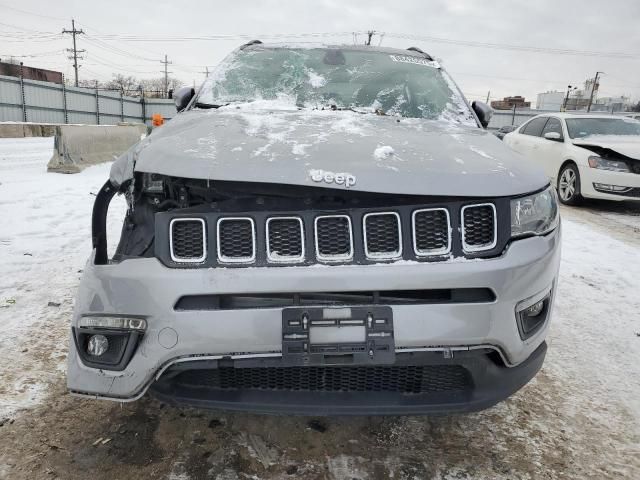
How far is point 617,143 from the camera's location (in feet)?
24.4

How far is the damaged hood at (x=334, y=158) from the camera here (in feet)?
5.57

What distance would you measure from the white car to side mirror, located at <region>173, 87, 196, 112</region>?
250 inches

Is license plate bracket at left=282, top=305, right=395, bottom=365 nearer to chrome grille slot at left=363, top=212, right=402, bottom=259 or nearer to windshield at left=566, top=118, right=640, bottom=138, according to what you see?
chrome grille slot at left=363, top=212, right=402, bottom=259

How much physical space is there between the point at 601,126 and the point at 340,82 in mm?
6883

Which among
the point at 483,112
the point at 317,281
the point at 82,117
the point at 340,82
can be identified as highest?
the point at 340,82

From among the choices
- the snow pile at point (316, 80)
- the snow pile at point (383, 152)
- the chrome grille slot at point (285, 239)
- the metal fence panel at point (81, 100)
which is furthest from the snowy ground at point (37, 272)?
the metal fence panel at point (81, 100)

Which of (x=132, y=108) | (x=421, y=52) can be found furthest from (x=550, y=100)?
(x=421, y=52)

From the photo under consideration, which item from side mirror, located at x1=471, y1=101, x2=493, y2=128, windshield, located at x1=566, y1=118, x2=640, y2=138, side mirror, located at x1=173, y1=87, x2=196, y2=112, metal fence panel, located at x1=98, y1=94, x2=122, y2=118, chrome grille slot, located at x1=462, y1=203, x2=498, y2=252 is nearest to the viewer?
chrome grille slot, located at x1=462, y1=203, x2=498, y2=252

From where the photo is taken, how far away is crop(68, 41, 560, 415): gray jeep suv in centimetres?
162

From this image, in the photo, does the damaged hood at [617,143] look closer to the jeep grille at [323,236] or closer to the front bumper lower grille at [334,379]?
the jeep grille at [323,236]

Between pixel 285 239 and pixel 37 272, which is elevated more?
pixel 285 239

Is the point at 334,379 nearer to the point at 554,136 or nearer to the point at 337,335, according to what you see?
the point at 337,335

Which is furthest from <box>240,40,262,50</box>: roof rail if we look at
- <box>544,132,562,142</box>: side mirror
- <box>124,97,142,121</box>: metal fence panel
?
<box>124,97,142,121</box>: metal fence panel

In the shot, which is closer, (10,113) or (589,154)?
(589,154)
